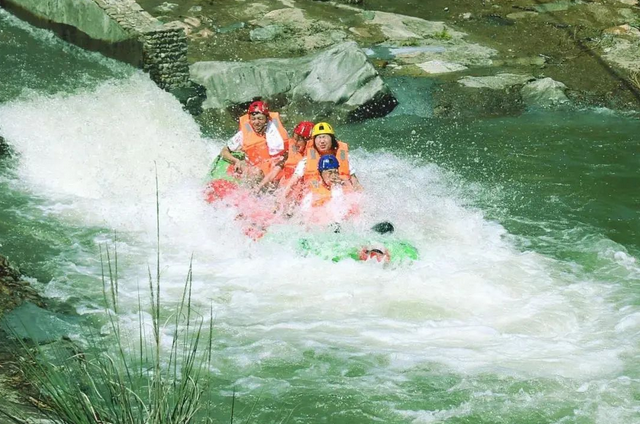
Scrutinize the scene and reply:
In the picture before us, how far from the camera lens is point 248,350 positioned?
5.57 meters

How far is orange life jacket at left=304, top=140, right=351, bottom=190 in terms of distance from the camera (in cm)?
771

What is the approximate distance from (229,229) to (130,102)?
3.55 m

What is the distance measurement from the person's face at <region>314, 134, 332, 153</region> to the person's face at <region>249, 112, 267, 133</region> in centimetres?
99

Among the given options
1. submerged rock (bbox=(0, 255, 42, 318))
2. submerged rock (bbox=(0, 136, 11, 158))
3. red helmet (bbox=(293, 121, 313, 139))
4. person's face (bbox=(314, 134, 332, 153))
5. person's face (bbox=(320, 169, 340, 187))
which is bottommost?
submerged rock (bbox=(0, 136, 11, 158))

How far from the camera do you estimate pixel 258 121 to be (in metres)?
8.67

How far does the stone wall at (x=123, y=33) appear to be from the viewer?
10578 millimetres

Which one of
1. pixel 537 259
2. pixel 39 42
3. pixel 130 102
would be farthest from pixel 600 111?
pixel 39 42

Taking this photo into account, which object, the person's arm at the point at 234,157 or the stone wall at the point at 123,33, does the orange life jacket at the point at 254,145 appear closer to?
the person's arm at the point at 234,157

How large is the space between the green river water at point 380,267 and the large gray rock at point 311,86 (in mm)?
340

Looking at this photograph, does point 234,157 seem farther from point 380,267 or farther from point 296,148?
point 380,267

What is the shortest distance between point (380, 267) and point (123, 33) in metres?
5.87

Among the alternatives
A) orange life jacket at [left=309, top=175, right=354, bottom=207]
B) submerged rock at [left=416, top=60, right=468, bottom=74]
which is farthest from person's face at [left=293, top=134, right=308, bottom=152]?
submerged rock at [left=416, top=60, right=468, bottom=74]

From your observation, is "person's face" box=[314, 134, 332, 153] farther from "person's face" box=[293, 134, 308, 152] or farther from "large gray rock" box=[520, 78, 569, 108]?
"large gray rock" box=[520, 78, 569, 108]

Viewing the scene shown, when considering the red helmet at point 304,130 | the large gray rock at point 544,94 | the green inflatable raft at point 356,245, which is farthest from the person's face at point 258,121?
the large gray rock at point 544,94
